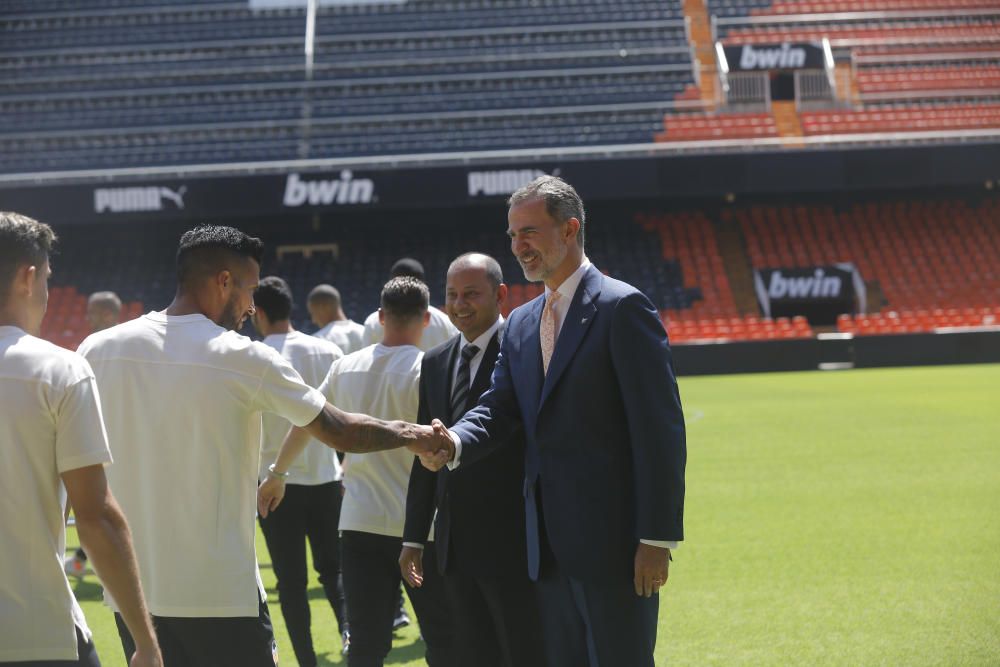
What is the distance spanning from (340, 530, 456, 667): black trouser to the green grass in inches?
48.5

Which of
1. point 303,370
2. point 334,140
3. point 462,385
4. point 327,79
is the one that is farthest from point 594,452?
point 327,79

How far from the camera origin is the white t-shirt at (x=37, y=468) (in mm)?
2758

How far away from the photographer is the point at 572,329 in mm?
3785

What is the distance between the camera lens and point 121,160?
3353 centimetres

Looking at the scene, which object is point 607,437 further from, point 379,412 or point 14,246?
point 379,412

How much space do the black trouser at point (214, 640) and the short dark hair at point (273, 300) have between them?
10.3 ft

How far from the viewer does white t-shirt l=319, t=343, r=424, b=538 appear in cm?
521

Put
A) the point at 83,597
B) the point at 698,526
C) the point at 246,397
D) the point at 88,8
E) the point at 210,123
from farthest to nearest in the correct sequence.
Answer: the point at 88,8 < the point at 210,123 < the point at 698,526 < the point at 83,597 < the point at 246,397

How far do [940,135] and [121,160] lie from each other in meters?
23.2

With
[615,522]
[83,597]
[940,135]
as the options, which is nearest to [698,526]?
[83,597]

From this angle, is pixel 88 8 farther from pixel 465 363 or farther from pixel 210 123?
pixel 465 363

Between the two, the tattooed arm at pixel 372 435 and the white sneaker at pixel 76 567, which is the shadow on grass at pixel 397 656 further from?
the white sneaker at pixel 76 567

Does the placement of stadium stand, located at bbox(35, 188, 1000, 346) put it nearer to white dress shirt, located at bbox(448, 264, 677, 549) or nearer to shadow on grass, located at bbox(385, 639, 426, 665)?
shadow on grass, located at bbox(385, 639, 426, 665)

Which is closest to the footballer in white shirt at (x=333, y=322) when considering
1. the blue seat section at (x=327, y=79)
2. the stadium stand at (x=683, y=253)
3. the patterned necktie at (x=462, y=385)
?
the patterned necktie at (x=462, y=385)
